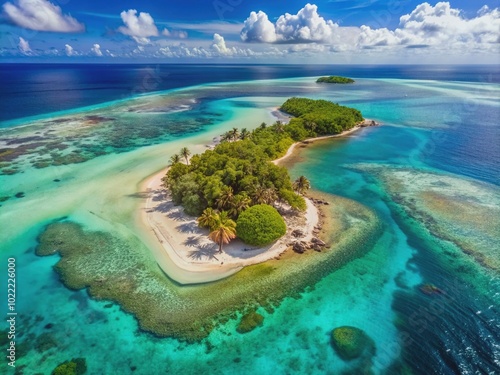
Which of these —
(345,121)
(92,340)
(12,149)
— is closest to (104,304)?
(92,340)

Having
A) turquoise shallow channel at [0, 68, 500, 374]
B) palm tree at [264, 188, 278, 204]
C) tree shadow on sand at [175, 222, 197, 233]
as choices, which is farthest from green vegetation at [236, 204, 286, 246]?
turquoise shallow channel at [0, 68, 500, 374]

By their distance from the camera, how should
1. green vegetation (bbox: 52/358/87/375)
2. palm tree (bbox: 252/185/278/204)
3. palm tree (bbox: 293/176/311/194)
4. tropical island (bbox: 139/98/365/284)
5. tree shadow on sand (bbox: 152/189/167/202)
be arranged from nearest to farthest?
green vegetation (bbox: 52/358/87/375) → tropical island (bbox: 139/98/365/284) → palm tree (bbox: 252/185/278/204) → palm tree (bbox: 293/176/311/194) → tree shadow on sand (bbox: 152/189/167/202)

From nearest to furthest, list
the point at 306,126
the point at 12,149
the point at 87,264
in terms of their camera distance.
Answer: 1. the point at 87,264
2. the point at 12,149
3. the point at 306,126

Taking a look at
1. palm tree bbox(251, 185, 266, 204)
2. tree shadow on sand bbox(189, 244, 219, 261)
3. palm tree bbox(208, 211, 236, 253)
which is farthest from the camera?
palm tree bbox(251, 185, 266, 204)

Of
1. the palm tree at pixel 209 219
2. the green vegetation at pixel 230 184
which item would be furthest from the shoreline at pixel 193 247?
the green vegetation at pixel 230 184

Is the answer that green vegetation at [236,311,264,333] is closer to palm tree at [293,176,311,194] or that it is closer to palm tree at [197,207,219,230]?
palm tree at [197,207,219,230]

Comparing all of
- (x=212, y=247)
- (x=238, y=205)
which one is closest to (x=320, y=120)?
(x=238, y=205)

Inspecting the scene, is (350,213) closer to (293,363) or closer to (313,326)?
(313,326)
